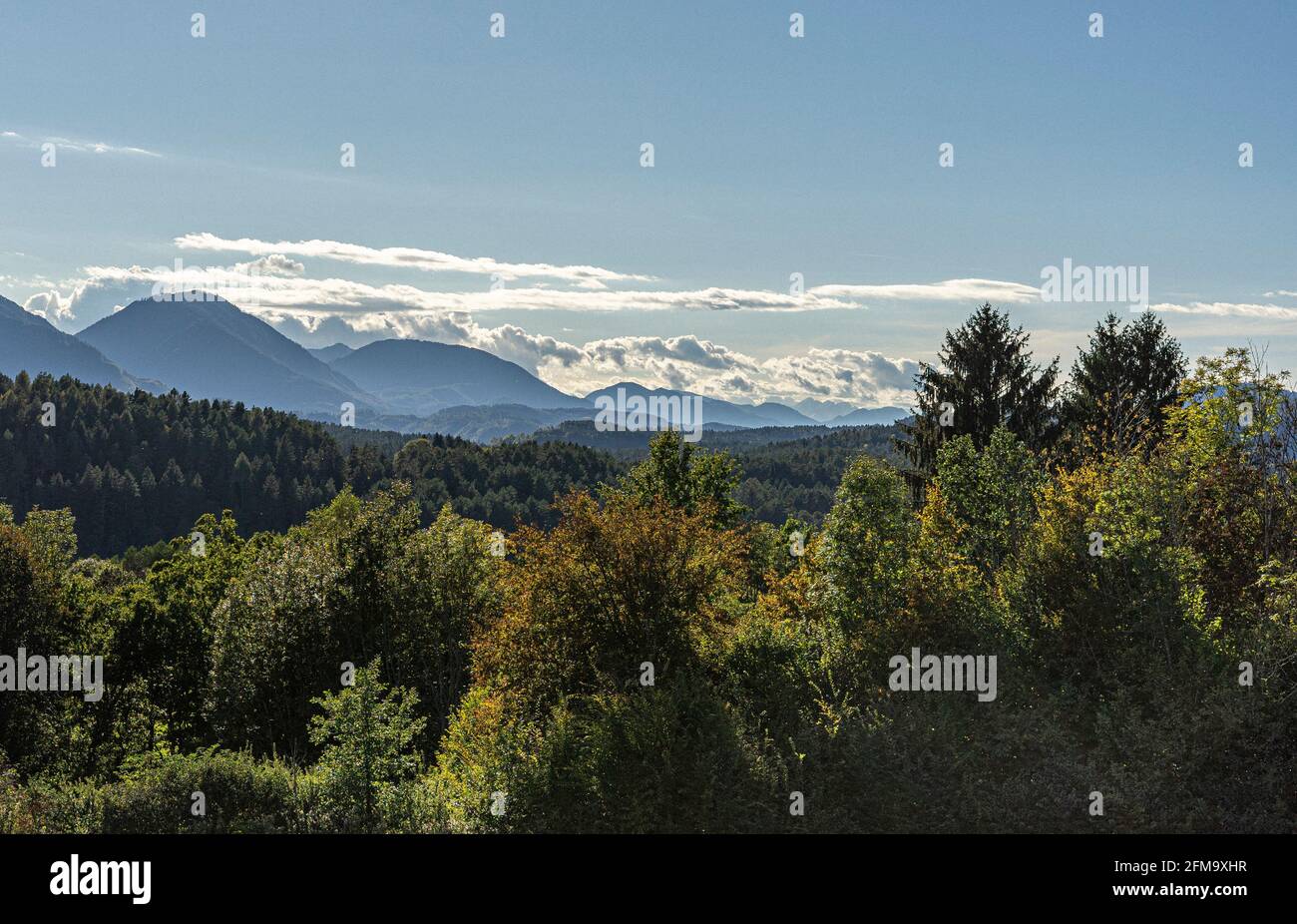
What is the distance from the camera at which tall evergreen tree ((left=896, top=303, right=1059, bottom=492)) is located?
165 ft

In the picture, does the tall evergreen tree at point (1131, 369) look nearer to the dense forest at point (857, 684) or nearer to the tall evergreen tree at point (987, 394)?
the tall evergreen tree at point (987, 394)

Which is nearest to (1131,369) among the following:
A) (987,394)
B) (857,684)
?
(987,394)

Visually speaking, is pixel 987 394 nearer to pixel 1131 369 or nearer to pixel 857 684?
pixel 1131 369

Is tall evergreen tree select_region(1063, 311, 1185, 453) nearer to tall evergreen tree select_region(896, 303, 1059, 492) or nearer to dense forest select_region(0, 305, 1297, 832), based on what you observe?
tall evergreen tree select_region(896, 303, 1059, 492)

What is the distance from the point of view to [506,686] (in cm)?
2645

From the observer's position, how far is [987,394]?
51125mm

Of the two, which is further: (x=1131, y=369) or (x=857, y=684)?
(x=1131, y=369)

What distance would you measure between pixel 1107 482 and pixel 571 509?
15.3 m

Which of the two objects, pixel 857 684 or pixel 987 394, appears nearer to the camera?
pixel 857 684

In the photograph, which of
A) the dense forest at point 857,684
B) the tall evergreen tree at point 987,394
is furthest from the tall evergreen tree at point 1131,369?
the dense forest at point 857,684

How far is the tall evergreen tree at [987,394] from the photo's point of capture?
5034cm

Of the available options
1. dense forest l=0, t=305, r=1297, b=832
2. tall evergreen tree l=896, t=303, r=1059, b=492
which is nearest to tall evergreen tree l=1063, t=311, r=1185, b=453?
tall evergreen tree l=896, t=303, r=1059, b=492

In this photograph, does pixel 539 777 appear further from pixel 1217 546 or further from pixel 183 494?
pixel 183 494

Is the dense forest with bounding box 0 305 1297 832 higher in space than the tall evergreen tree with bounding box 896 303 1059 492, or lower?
lower
